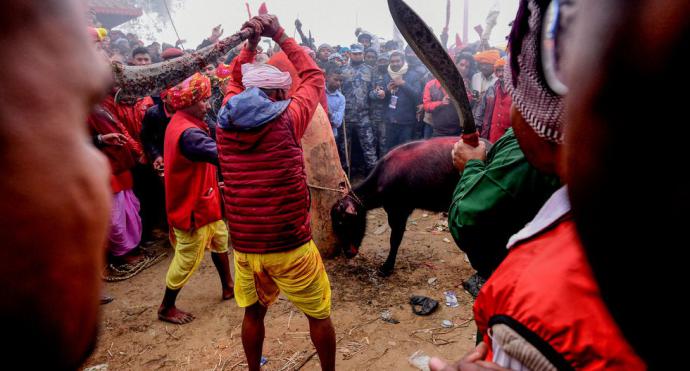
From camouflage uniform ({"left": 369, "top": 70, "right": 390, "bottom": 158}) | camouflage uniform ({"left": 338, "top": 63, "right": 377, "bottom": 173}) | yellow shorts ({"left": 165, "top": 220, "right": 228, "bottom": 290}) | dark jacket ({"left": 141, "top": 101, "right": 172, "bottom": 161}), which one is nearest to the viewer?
yellow shorts ({"left": 165, "top": 220, "right": 228, "bottom": 290})

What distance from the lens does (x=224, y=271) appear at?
4309 mm

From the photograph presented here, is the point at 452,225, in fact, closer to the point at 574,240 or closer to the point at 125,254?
the point at 574,240

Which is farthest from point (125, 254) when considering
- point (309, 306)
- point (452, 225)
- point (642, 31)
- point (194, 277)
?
point (642, 31)

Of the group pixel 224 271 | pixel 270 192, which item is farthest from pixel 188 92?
pixel 224 271

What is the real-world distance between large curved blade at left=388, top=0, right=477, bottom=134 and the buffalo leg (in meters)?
3.22

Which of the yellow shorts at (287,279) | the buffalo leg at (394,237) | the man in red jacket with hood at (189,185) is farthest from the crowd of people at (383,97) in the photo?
the yellow shorts at (287,279)

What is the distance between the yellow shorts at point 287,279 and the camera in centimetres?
263

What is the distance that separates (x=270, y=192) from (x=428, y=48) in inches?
53.5

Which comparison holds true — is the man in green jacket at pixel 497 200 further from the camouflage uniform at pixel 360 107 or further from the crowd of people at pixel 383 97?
the camouflage uniform at pixel 360 107

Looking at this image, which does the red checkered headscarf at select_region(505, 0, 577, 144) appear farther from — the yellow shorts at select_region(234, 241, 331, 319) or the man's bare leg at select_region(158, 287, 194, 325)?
the man's bare leg at select_region(158, 287, 194, 325)

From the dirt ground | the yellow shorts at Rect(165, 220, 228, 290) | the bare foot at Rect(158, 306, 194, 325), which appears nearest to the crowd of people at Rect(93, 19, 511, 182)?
the dirt ground

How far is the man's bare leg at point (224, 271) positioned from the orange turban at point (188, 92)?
5.46 feet

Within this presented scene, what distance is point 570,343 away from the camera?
0.79 meters

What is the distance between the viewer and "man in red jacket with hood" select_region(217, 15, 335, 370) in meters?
2.46
